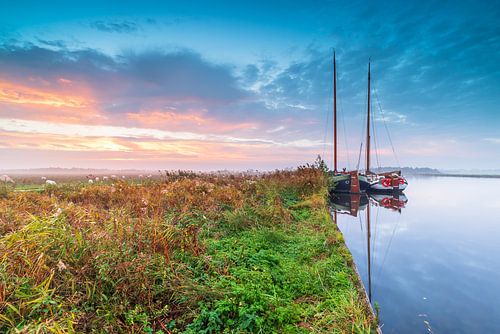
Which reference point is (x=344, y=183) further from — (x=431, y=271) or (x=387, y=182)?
(x=431, y=271)

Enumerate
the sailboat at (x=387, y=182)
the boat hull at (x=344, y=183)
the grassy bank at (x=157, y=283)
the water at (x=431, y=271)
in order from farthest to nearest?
the sailboat at (x=387, y=182)
the boat hull at (x=344, y=183)
the water at (x=431, y=271)
the grassy bank at (x=157, y=283)

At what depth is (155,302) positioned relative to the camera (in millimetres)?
3260

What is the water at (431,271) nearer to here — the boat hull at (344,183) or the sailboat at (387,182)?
the boat hull at (344,183)

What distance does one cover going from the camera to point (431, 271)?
621cm

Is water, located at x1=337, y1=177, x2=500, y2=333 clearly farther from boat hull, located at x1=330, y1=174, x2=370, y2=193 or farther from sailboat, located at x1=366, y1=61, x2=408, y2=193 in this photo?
sailboat, located at x1=366, y1=61, x2=408, y2=193

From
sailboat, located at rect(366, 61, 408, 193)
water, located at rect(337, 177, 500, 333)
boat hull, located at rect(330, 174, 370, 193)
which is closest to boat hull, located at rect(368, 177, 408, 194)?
sailboat, located at rect(366, 61, 408, 193)

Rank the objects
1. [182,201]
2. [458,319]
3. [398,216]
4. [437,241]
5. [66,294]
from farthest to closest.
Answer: [398,216], [437,241], [182,201], [458,319], [66,294]

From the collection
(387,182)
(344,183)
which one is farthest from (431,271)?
(387,182)

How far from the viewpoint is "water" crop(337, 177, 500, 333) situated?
422 cm

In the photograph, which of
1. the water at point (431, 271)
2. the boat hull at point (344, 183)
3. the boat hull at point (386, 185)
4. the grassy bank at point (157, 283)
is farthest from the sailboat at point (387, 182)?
the grassy bank at point (157, 283)

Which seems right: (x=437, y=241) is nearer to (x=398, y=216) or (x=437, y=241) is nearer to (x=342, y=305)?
(x=398, y=216)

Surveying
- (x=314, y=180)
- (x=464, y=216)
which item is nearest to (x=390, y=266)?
(x=314, y=180)

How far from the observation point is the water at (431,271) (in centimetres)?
422

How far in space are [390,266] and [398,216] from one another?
25.6 feet
